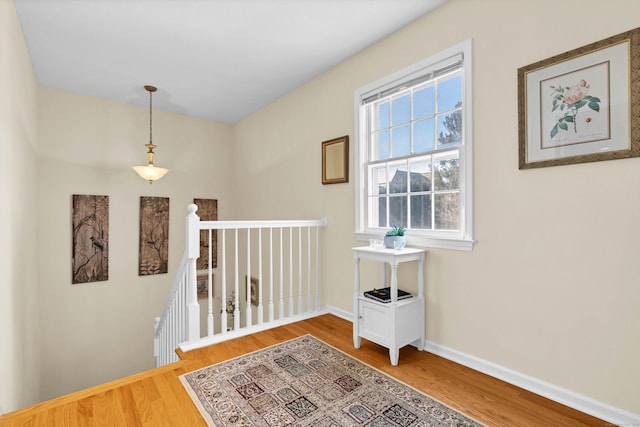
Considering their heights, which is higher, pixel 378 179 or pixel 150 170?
pixel 150 170

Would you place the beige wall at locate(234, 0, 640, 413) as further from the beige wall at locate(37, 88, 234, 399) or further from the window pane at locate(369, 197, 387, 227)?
the beige wall at locate(37, 88, 234, 399)

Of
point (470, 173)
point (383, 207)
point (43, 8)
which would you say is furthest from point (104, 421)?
point (43, 8)

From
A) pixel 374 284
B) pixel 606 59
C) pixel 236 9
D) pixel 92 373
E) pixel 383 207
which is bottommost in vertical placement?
pixel 92 373

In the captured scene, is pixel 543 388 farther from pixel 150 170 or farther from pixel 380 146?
pixel 150 170

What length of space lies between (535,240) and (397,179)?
1.14m

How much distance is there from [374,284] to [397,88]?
1.72 meters

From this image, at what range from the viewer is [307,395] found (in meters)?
1.78

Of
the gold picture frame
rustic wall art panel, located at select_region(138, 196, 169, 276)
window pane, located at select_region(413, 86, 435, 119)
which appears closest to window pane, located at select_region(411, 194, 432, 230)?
window pane, located at select_region(413, 86, 435, 119)

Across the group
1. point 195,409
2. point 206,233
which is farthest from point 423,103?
point 206,233

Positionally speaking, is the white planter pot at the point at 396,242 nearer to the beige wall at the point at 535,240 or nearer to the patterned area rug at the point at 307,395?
the beige wall at the point at 535,240

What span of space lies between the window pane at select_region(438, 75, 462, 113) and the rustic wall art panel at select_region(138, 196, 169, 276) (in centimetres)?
399

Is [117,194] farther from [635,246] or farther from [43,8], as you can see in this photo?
[635,246]

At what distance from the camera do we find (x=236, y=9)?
2.34m

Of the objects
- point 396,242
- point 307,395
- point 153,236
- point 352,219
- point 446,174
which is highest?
point 446,174
